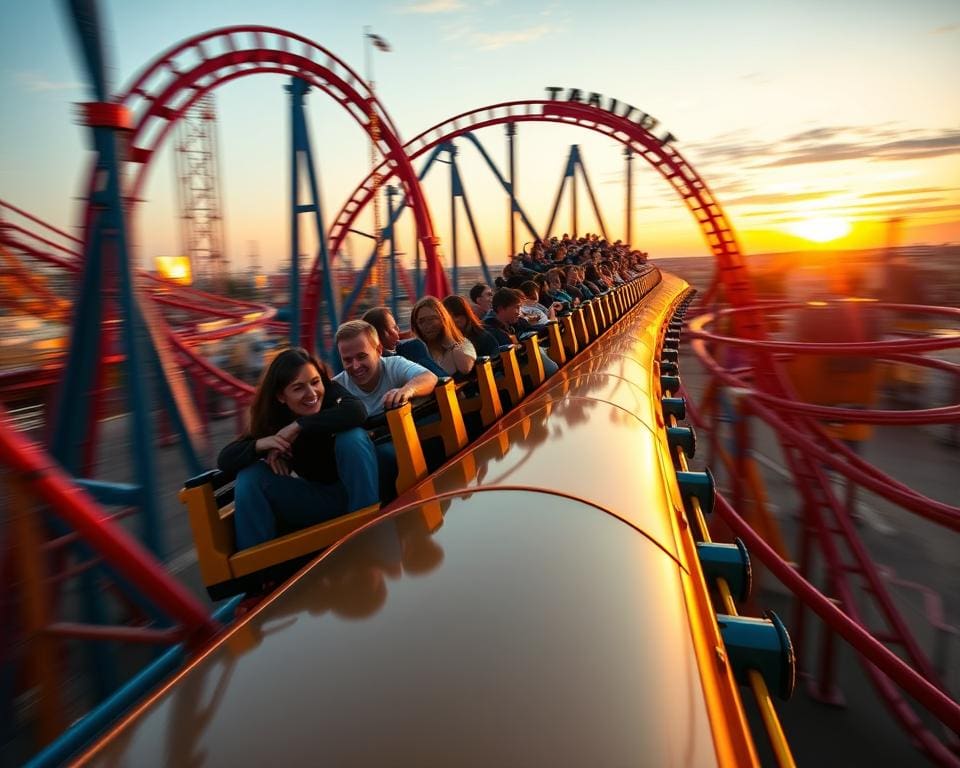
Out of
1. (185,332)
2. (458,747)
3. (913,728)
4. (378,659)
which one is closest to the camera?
(458,747)

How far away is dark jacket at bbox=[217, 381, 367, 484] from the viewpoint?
1.81 metres

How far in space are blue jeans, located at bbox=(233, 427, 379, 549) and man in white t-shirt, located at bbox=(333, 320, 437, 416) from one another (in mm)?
477

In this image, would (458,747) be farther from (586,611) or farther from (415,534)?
(415,534)

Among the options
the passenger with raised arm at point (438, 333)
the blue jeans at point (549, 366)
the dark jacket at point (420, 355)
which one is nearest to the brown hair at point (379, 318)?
the passenger with raised arm at point (438, 333)

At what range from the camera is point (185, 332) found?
6574 mm

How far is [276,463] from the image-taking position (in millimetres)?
1819

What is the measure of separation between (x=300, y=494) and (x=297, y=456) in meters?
0.13

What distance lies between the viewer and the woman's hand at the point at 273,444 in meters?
1.79

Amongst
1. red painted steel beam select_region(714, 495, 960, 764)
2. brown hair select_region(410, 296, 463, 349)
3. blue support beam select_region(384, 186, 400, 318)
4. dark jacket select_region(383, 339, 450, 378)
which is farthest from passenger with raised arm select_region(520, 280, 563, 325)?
blue support beam select_region(384, 186, 400, 318)

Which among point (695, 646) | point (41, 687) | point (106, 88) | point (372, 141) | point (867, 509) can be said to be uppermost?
point (372, 141)

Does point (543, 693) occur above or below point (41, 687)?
above

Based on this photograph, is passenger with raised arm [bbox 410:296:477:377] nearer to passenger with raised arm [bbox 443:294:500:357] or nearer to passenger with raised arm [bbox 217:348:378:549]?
passenger with raised arm [bbox 443:294:500:357]

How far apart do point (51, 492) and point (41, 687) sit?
782mm

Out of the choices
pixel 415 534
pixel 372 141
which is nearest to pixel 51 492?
pixel 415 534
